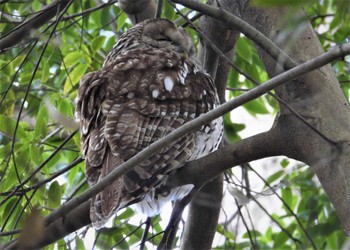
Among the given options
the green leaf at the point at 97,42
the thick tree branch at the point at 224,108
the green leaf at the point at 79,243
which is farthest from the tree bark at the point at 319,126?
the green leaf at the point at 97,42

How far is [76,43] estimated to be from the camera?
165 inches

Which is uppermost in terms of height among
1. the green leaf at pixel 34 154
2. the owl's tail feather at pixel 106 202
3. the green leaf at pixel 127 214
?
the green leaf at pixel 34 154

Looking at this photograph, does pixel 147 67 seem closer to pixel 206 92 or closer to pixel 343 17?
pixel 206 92

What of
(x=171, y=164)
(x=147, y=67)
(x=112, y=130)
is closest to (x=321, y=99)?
(x=171, y=164)

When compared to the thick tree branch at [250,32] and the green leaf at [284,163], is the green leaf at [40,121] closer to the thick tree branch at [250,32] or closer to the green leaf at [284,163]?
the thick tree branch at [250,32]

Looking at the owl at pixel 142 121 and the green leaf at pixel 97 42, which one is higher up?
the green leaf at pixel 97 42

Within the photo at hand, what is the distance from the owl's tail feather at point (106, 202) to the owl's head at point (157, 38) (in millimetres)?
1137

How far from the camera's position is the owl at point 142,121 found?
92.9 inches

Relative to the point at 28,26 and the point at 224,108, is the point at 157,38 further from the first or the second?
the point at 224,108

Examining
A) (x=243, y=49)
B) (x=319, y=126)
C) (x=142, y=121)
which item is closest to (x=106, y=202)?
(x=142, y=121)

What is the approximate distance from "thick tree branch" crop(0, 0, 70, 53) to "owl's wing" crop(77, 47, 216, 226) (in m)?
0.32

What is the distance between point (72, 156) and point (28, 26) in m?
0.96

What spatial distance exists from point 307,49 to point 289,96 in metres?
0.19

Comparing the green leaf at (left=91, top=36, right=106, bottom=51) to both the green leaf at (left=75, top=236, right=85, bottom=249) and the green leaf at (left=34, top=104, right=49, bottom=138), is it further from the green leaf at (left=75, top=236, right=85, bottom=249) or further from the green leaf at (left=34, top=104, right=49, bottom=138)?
the green leaf at (left=75, top=236, right=85, bottom=249)
